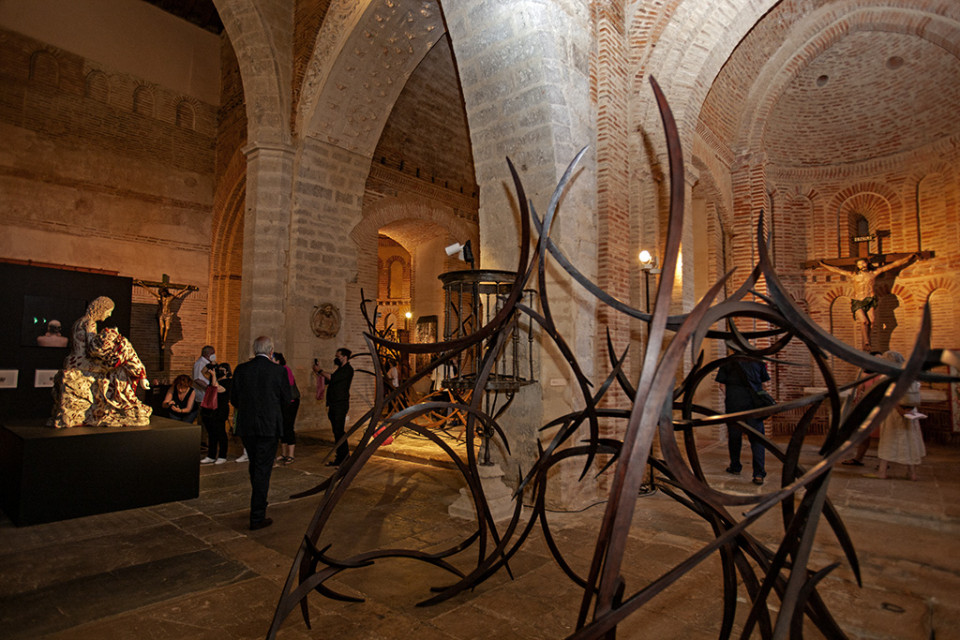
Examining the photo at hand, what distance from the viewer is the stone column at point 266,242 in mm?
8250

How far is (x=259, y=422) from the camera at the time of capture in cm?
397

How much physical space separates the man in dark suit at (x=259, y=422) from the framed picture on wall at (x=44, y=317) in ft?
14.8

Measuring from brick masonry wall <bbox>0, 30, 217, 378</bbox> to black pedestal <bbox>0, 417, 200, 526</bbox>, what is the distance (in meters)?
7.20

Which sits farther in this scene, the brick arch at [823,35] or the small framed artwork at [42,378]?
the small framed artwork at [42,378]

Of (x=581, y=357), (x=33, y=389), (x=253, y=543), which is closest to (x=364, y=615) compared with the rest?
(x=253, y=543)

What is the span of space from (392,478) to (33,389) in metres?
5.83

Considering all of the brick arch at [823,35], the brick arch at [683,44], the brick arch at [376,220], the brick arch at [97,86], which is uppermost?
the brick arch at [97,86]

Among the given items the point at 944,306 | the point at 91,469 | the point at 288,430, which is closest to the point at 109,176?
the point at 288,430

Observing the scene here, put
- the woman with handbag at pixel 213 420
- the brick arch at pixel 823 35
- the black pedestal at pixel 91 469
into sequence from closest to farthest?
1. the black pedestal at pixel 91 469
2. the woman with handbag at pixel 213 420
3. the brick arch at pixel 823 35

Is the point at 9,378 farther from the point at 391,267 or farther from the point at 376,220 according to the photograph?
the point at 391,267

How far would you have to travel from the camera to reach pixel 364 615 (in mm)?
2555

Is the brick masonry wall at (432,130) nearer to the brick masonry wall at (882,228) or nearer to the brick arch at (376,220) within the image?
the brick arch at (376,220)

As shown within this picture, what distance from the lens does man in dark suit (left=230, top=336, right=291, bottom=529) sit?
391 cm

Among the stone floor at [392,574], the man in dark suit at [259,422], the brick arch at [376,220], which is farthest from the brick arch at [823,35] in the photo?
the man in dark suit at [259,422]
